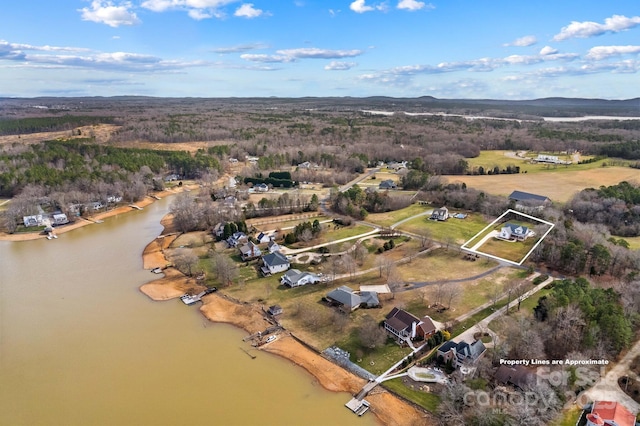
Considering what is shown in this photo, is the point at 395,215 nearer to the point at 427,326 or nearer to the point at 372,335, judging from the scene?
the point at 427,326

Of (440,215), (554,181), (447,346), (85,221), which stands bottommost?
(85,221)

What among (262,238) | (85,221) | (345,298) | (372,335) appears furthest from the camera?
(85,221)

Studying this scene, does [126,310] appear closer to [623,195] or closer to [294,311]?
[294,311]

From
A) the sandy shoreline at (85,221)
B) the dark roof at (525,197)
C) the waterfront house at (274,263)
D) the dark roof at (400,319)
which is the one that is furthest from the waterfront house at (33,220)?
the dark roof at (525,197)

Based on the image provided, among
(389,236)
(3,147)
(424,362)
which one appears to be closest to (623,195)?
(389,236)

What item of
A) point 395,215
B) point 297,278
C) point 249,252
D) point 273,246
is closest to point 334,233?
point 273,246
